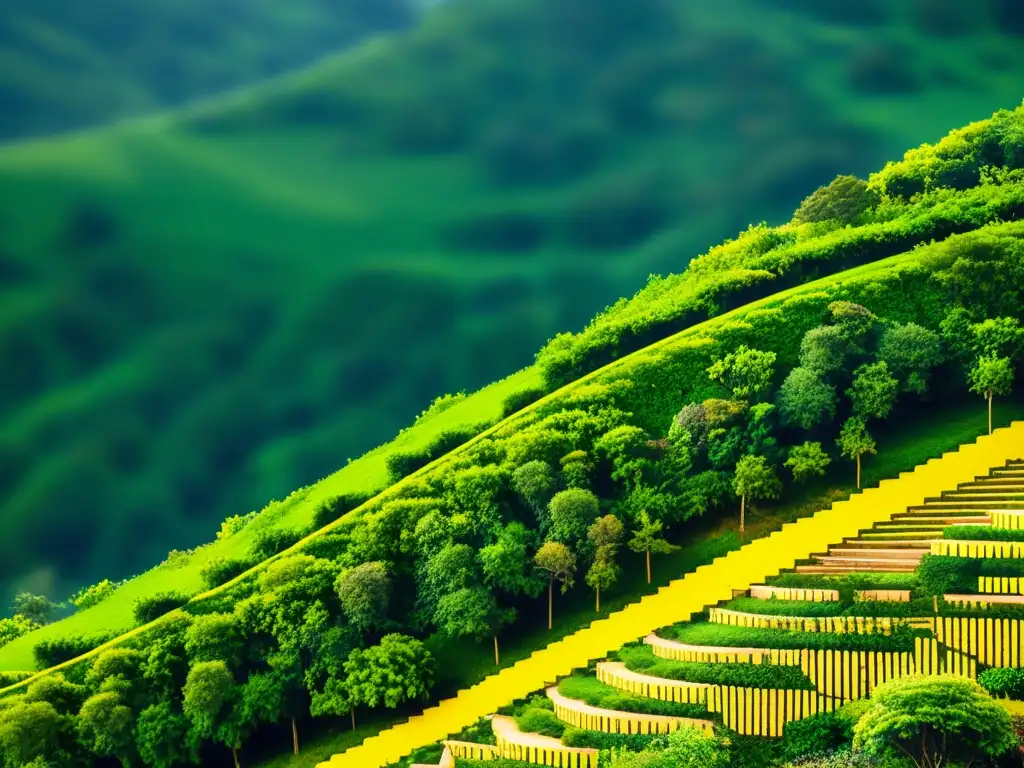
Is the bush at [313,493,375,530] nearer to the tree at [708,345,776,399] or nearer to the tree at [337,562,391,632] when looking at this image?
the tree at [337,562,391,632]

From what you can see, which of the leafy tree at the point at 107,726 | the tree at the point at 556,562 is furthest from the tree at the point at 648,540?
the leafy tree at the point at 107,726

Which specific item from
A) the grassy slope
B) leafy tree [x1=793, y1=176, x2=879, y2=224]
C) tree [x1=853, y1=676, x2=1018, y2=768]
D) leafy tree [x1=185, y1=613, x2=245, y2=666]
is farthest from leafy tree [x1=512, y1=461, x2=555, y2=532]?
leafy tree [x1=793, y1=176, x2=879, y2=224]

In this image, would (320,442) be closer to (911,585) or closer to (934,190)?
(934,190)

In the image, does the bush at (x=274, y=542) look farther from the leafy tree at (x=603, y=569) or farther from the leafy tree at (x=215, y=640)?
the leafy tree at (x=603, y=569)

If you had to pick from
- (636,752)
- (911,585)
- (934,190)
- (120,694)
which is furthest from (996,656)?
(934,190)

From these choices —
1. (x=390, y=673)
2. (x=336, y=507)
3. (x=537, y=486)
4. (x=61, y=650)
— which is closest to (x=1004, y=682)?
(x=537, y=486)

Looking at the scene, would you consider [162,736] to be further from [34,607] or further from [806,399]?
[806,399]
